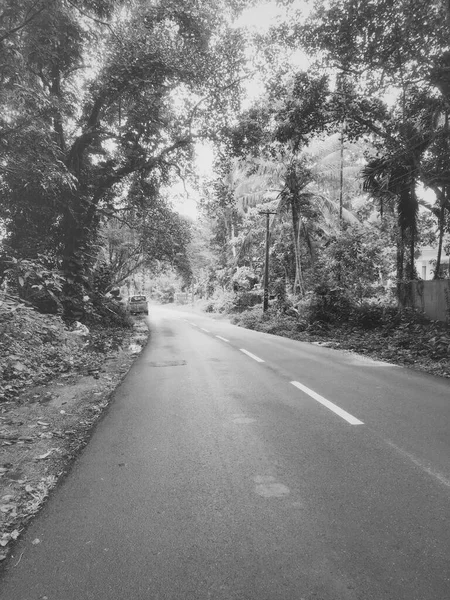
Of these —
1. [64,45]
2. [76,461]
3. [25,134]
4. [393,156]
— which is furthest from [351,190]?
[76,461]

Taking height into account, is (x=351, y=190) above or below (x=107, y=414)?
above

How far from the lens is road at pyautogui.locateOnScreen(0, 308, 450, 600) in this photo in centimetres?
215

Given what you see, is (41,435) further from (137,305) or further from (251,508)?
(137,305)

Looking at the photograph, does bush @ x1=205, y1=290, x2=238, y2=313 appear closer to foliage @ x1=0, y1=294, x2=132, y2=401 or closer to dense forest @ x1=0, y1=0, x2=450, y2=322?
dense forest @ x1=0, y1=0, x2=450, y2=322

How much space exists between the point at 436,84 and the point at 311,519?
11064mm

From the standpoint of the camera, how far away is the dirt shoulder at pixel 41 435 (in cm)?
298

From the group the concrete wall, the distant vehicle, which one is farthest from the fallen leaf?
the distant vehicle

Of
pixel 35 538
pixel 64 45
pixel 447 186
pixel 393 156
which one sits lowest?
pixel 35 538

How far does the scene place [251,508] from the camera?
288 cm

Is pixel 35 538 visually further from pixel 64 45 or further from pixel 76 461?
pixel 64 45

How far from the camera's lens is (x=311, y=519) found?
271cm

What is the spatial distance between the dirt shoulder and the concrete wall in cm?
1129

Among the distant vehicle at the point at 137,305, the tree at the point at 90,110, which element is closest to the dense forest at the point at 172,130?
→ the tree at the point at 90,110

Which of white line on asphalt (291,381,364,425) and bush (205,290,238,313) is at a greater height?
bush (205,290,238,313)
